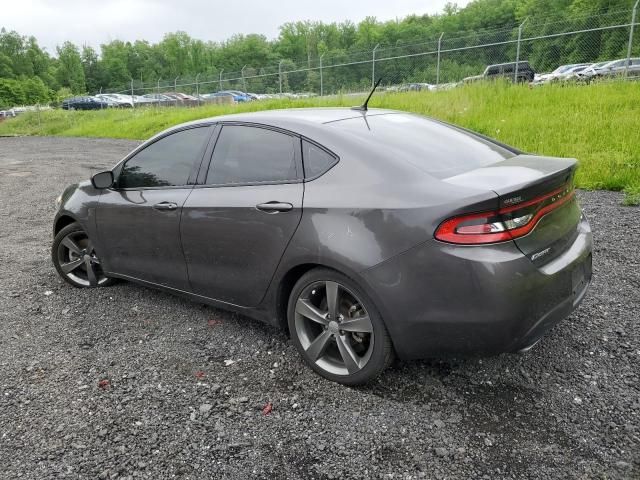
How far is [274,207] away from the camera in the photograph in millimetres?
2957

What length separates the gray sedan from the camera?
2383mm

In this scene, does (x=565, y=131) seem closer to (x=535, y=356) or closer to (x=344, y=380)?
(x=535, y=356)

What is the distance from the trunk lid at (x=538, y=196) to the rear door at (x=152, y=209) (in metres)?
1.94

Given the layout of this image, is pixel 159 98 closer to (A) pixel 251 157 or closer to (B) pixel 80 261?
(B) pixel 80 261

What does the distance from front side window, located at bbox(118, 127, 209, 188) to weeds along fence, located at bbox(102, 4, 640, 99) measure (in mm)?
14097

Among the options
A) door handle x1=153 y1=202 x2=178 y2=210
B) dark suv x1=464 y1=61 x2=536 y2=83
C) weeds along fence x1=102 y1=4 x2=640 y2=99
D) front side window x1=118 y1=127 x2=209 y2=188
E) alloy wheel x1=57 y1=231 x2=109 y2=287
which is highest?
weeds along fence x1=102 y1=4 x2=640 y2=99

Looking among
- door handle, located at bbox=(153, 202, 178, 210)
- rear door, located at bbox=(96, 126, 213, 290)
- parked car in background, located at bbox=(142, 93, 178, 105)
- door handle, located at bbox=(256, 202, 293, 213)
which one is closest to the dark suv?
rear door, located at bbox=(96, 126, 213, 290)

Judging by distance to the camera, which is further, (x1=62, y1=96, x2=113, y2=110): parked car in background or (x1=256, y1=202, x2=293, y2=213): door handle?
(x1=62, y1=96, x2=113, y2=110): parked car in background

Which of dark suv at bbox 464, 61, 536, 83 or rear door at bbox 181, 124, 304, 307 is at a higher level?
dark suv at bbox 464, 61, 536, 83

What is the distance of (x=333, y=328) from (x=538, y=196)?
129 cm

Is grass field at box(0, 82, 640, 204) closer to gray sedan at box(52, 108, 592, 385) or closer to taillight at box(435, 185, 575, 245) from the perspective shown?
gray sedan at box(52, 108, 592, 385)

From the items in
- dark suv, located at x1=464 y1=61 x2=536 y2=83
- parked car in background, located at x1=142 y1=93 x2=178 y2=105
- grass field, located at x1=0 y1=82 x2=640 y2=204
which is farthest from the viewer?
parked car in background, located at x1=142 y1=93 x2=178 y2=105

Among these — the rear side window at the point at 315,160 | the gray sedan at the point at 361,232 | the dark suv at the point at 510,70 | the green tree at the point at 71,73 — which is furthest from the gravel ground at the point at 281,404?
the green tree at the point at 71,73

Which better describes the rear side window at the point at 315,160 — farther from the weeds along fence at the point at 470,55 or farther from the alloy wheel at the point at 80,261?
the weeds along fence at the point at 470,55
